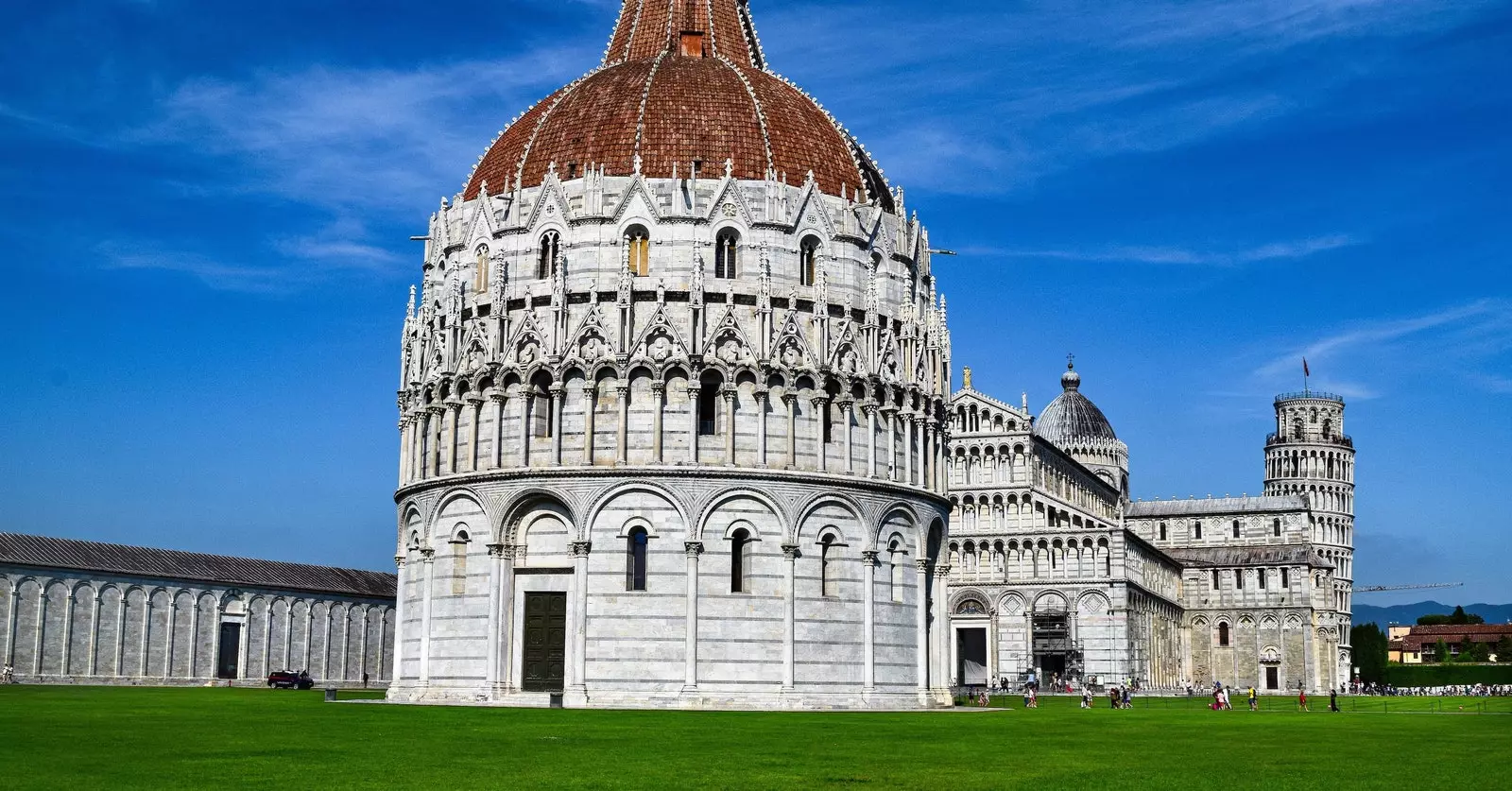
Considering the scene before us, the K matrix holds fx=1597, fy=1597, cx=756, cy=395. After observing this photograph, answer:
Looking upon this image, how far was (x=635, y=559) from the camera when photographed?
5444 cm

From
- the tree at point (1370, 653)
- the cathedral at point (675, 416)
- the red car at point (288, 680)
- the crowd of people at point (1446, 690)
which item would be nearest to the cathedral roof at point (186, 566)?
the red car at point (288, 680)

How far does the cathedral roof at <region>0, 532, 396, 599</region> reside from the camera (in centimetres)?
8656

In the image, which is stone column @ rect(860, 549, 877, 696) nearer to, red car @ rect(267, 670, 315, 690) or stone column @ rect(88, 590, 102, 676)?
red car @ rect(267, 670, 315, 690)

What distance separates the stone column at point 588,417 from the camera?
54.7m

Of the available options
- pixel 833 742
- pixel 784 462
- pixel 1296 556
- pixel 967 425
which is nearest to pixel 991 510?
pixel 967 425

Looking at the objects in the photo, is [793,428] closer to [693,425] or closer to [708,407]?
[708,407]

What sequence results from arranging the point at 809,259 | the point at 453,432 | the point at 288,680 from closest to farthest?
the point at 453,432 → the point at 809,259 → the point at 288,680

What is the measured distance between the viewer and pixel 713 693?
53.1 m

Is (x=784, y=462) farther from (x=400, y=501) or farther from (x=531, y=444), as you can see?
(x=400, y=501)

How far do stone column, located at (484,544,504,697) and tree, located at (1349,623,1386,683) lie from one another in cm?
12372

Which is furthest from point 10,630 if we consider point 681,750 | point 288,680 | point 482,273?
point 681,750

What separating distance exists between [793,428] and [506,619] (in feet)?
39.1

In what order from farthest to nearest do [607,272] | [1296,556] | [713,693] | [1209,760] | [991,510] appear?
1. [1296,556]
2. [991,510]
3. [607,272]
4. [713,693]
5. [1209,760]

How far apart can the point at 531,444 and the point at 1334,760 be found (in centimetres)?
3277
